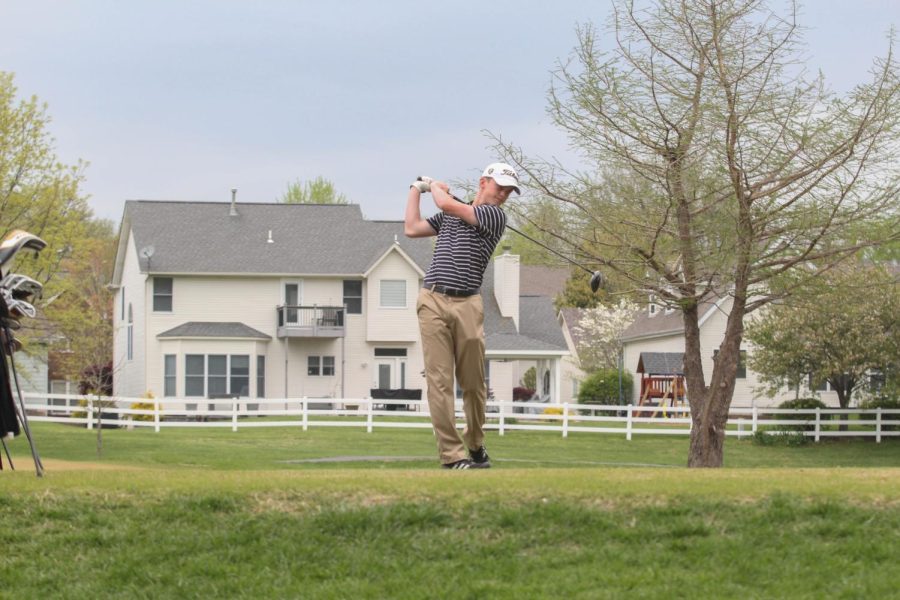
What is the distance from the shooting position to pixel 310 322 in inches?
1793

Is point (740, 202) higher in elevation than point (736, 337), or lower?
higher

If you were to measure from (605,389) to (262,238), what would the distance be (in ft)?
54.1

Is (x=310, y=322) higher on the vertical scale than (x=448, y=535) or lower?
higher

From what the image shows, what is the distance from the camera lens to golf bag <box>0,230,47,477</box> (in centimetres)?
873

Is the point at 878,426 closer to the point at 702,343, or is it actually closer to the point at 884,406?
the point at 884,406

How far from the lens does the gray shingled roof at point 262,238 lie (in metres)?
45.9

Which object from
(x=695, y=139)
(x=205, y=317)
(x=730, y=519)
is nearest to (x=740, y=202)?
(x=695, y=139)

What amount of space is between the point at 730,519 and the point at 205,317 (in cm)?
3967

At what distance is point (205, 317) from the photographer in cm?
4591

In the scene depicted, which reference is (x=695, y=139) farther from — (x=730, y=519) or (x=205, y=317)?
(x=205, y=317)

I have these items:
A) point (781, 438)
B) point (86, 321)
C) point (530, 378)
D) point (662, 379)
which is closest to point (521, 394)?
point (530, 378)

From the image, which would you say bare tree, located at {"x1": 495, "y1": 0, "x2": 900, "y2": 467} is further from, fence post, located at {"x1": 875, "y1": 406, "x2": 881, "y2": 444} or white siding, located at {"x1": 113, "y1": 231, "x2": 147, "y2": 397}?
white siding, located at {"x1": 113, "y1": 231, "x2": 147, "y2": 397}

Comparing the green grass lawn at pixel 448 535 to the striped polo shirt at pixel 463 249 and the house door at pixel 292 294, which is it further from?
the house door at pixel 292 294

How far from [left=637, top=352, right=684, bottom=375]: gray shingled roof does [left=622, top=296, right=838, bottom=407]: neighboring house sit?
1473 millimetres
